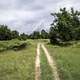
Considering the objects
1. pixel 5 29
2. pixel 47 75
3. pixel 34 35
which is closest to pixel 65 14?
pixel 5 29

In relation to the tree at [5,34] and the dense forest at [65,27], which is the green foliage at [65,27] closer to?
the dense forest at [65,27]

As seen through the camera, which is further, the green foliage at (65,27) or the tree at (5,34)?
the tree at (5,34)

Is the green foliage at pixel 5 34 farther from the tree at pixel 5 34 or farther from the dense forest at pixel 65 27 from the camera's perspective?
the dense forest at pixel 65 27

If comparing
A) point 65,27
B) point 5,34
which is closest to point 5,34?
point 5,34

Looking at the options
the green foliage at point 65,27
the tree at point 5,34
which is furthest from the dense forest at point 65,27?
the tree at point 5,34

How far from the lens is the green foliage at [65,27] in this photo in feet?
300

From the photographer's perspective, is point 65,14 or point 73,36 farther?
point 65,14

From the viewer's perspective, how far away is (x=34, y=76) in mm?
19531

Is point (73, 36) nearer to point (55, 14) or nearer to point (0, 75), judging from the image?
point (55, 14)

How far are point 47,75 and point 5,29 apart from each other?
131 m

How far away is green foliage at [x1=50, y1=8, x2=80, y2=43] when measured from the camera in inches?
3604

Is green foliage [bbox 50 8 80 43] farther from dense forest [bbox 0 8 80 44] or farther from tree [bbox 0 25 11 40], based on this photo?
tree [bbox 0 25 11 40]

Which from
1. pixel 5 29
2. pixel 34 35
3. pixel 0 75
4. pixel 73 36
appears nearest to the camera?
pixel 0 75

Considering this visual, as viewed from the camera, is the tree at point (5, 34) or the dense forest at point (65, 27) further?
the tree at point (5, 34)
